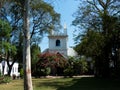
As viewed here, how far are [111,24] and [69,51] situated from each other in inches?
1726

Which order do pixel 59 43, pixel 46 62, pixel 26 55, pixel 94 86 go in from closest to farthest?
pixel 26 55 < pixel 94 86 < pixel 46 62 < pixel 59 43

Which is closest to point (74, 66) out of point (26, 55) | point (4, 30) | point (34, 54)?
point (34, 54)

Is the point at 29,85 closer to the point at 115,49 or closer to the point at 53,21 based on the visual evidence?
the point at 115,49

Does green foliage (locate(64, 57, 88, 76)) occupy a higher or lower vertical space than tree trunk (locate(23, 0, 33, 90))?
higher

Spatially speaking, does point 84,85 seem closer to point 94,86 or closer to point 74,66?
point 94,86

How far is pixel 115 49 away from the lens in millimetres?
43781

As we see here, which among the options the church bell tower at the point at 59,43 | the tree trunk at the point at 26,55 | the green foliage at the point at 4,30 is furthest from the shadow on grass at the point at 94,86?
the church bell tower at the point at 59,43

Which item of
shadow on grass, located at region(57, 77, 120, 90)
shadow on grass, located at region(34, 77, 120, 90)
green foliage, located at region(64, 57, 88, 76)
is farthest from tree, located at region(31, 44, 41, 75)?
shadow on grass, located at region(57, 77, 120, 90)

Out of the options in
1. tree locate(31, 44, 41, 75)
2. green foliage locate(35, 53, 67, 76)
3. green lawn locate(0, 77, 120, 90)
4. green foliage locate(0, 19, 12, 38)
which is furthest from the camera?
green foliage locate(35, 53, 67, 76)

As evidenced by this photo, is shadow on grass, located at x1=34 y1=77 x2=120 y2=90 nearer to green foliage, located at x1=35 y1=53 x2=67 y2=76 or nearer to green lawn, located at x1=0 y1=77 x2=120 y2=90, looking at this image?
green lawn, located at x1=0 y1=77 x2=120 y2=90

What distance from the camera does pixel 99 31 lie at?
42.1m

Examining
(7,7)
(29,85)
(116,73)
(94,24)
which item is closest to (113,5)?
(94,24)

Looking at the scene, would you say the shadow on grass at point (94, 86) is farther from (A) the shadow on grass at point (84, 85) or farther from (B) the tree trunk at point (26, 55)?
(B) the tree trunk at point (26, 55)

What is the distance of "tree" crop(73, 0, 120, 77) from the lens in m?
39.5
